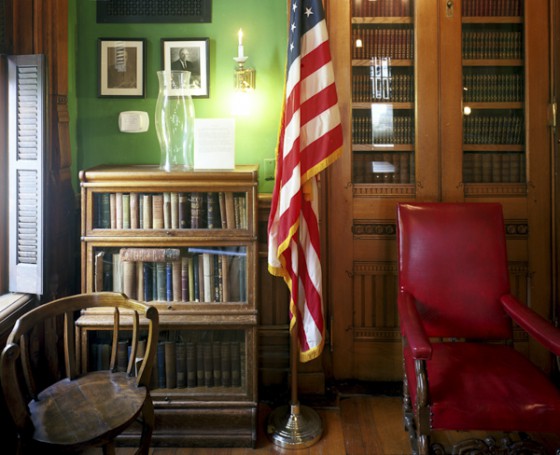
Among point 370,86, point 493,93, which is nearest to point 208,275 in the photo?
point 370,86

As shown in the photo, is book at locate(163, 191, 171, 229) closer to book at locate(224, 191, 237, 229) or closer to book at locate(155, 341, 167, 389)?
book at locate(224, 191, 237, 229)

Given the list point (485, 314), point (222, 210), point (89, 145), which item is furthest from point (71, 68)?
point (485, 314)

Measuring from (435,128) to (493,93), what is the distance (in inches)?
14.6

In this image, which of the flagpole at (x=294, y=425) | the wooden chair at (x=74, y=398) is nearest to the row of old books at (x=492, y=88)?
the flagpole at (x=294, y=425)

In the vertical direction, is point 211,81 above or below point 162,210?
above

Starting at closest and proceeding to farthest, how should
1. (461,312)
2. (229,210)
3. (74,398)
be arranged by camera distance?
(74,398) < (461,312) < (229,210)

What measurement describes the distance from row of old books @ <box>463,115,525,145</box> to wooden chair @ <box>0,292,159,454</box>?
1.94 metres

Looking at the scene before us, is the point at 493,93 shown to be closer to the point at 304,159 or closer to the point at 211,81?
the point at 304,159

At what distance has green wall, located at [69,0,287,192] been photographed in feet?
9.94

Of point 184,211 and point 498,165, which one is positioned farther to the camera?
point 498,165

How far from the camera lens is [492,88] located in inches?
119

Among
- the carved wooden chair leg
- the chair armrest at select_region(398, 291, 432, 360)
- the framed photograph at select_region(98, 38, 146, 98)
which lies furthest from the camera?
the framed photograph at select_region(98, 38, 146, 98)

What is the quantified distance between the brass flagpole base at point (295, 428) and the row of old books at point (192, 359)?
10.9 inches

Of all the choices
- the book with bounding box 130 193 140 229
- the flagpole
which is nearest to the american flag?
the flagpole
